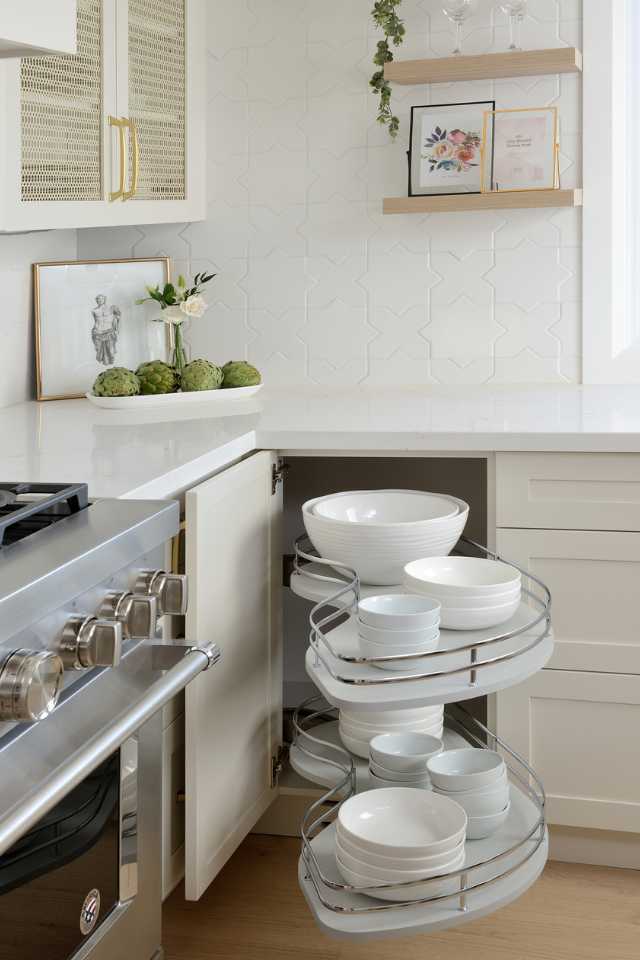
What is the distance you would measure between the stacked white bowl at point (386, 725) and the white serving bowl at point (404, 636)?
442mm

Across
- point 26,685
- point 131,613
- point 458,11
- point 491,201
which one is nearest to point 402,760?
point 131,613

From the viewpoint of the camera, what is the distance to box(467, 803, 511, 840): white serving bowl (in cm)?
180

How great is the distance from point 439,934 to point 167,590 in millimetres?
1125

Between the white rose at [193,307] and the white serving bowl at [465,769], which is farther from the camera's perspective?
the white rose at [193,307]

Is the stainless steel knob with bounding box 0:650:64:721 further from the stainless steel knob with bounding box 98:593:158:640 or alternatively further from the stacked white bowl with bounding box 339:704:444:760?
the stacked white bowl with bounding box 339:704:444:760

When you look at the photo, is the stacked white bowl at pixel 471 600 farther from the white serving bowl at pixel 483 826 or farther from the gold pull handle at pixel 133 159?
the gold pull handle at pixel 133 159

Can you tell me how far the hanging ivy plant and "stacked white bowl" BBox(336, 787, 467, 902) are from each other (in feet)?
5.75

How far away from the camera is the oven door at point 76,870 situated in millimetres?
1125

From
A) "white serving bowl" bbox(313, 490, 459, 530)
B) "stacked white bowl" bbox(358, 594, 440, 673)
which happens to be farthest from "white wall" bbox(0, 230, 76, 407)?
"stacked white bowl" bbox(358, 594, 440, 673)

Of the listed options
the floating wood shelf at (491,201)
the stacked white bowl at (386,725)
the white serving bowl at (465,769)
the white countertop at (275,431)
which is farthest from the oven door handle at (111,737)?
the floating wood shelf at (491,201)

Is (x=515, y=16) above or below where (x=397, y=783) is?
above

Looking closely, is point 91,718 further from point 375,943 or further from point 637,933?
point 637,933

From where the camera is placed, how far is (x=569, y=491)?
213 centimetres

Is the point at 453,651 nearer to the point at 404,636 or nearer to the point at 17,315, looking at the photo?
the point at 404,636
